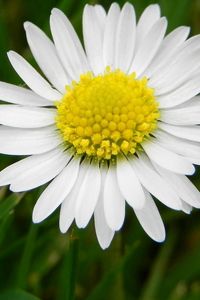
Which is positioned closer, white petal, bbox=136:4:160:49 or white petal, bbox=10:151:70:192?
white petal, bbox=10:151:70:192

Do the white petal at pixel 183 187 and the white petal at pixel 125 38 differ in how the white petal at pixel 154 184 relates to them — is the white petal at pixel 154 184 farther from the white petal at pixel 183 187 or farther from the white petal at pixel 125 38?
the white petal at pixel 125 38

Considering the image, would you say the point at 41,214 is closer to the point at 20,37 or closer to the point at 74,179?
the point at 74,179

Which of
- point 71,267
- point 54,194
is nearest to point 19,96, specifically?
point 54,194

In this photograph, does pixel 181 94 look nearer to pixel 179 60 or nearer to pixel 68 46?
pixel 179 60

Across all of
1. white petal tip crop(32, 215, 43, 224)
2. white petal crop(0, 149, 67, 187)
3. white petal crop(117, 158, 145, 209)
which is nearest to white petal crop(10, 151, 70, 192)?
white petal crop(0, 149, 67, 187)

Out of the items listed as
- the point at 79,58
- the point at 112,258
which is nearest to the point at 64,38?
the point at 79,58

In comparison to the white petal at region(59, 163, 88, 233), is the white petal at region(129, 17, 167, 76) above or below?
above

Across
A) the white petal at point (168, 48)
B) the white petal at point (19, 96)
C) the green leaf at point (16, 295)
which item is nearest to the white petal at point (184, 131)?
the white petal at point (168, 48)

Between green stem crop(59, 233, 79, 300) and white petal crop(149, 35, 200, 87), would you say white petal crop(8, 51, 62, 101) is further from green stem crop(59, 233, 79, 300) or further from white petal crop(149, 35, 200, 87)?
green stem crop(59, 233, 79, 300)
